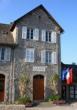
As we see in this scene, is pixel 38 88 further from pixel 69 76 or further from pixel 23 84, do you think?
pixel 69 76

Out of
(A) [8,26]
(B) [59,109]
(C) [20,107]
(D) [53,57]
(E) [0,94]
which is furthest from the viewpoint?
(A) [8,26]

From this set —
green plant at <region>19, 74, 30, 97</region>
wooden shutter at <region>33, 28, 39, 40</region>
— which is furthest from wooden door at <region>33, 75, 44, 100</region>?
wooden shutter at <region>33, 28, 39, 40</region>

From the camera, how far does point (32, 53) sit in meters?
33.2

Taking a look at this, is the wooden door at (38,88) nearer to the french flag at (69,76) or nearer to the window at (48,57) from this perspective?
the window at (48,57)

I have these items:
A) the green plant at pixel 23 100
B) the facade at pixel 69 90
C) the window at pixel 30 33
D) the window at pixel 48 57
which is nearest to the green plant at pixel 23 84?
the green plant at pixel 23 100

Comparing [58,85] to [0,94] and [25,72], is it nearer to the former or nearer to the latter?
[25,72]

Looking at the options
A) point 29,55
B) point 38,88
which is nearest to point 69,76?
point 38,88

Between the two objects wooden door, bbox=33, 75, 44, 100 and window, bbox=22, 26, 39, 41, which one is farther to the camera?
window, bbox=22, 26, 39, 41

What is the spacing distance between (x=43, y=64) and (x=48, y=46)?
242 cm

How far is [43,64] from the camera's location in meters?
33.5

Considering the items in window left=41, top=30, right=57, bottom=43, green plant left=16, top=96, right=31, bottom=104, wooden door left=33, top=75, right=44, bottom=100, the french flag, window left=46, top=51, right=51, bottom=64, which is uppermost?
window left=41, top=30, right=57, bottom=43

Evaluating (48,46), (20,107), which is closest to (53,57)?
(48,46)

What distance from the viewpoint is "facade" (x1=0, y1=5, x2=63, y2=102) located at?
3197 cm

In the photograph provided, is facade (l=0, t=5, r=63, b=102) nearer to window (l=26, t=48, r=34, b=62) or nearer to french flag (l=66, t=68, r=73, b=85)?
window (l=26, t=48, r=34, b=62)
